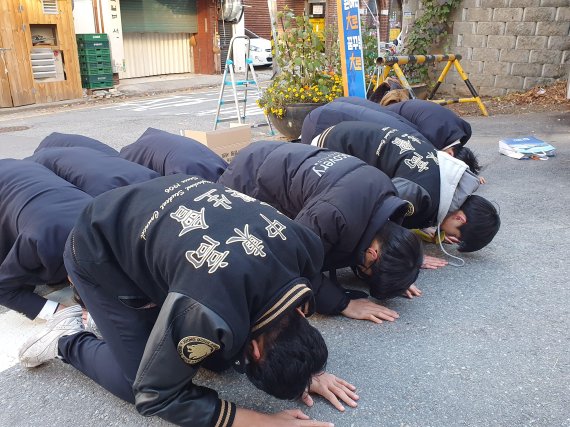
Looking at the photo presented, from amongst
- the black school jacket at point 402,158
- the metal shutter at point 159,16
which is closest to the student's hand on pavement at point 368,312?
the black school jacket at point 402,158

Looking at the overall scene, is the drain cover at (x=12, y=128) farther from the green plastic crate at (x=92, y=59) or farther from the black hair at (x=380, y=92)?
the black hair at (x=380, y=92)

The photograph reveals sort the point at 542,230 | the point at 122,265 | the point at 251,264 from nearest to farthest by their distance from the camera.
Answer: the point at 251,264 < the point at 122,265 < the point at 542,230

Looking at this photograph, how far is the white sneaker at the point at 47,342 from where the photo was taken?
6.64 feet

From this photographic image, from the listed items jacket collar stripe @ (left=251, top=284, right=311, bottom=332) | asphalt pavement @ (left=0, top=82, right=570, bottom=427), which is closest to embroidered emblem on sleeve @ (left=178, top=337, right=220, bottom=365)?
jacket collar stripe @ (left=251, top=284, right=311, bottom=332)

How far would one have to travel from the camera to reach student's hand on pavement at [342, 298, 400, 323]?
2381 mm

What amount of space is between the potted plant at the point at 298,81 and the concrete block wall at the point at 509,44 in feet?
11.5

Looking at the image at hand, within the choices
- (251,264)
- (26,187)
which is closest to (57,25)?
(26,187)

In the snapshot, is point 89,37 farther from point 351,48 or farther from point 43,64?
point 351,48

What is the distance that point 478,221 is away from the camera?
267cm

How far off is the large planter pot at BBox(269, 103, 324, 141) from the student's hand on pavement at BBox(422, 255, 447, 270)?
2.90 metres

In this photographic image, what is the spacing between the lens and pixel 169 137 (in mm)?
3416

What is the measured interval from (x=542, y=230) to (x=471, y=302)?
1.20m

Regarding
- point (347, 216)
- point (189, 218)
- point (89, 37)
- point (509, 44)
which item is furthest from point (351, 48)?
point (89, 37)

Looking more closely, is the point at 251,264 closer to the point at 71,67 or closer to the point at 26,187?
the point at 26,187
